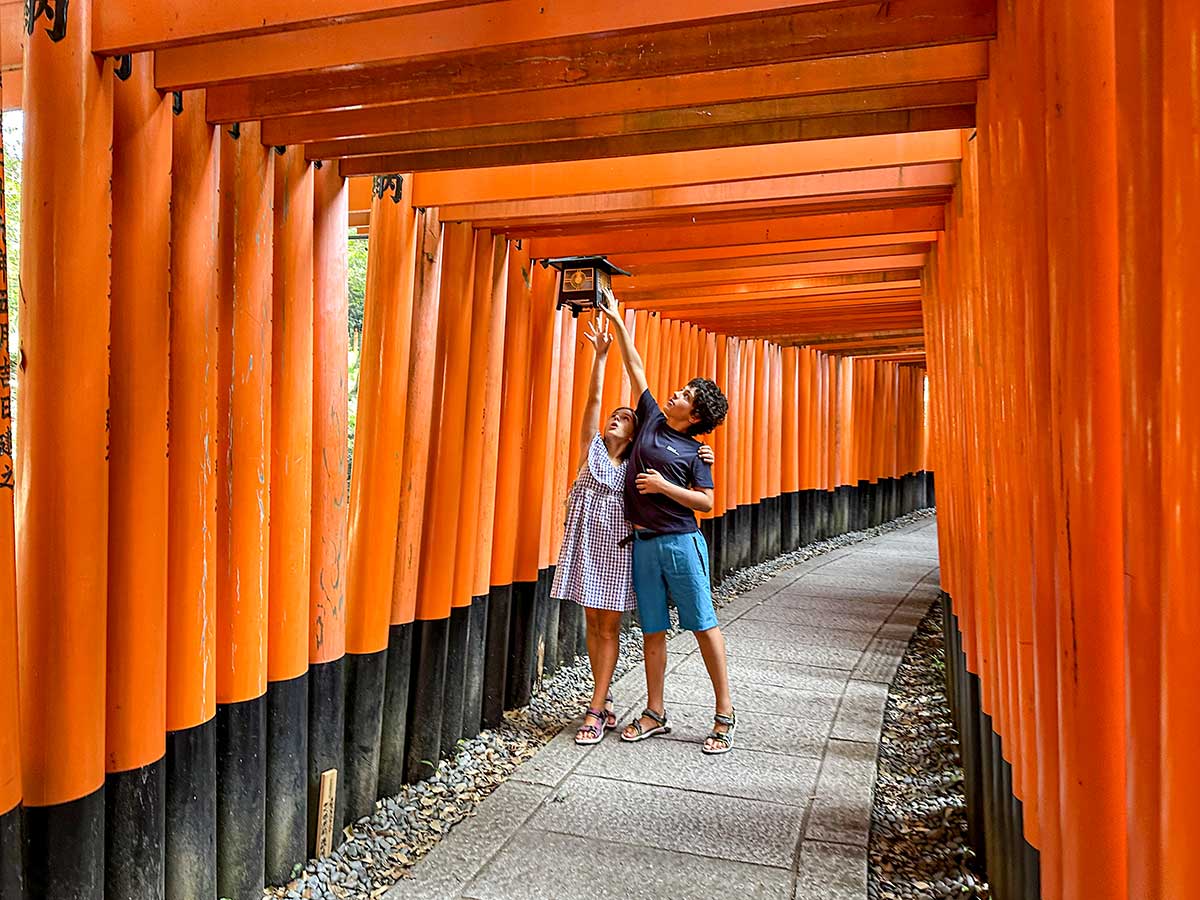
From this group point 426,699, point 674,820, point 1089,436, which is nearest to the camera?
point 1089,436

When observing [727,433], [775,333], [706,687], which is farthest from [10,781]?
[775,333]

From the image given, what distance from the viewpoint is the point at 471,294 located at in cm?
461

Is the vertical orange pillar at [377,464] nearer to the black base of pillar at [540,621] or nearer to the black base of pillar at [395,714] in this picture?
the black base of pillar at [395,714]

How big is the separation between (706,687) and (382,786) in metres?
2.44

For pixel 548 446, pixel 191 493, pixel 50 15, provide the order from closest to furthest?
pixel 50 15 → pixel 191 493 → pixel 548 446

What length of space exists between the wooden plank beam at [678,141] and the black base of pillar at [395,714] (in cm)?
204

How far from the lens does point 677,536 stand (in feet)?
15.5

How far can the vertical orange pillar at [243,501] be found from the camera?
2980 mm

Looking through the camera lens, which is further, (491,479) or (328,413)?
(491,479)

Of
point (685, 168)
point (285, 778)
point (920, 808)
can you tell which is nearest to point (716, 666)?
point (920, 808)

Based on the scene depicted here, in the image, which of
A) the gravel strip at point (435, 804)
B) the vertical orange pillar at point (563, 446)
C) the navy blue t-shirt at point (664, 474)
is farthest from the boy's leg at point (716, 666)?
the vertical orange pillar at point (563, 446)

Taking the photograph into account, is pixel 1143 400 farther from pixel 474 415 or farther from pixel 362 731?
pixel 474 415

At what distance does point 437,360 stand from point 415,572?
1040 millimetres

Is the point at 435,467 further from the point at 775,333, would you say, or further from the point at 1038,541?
the point at 775,333
